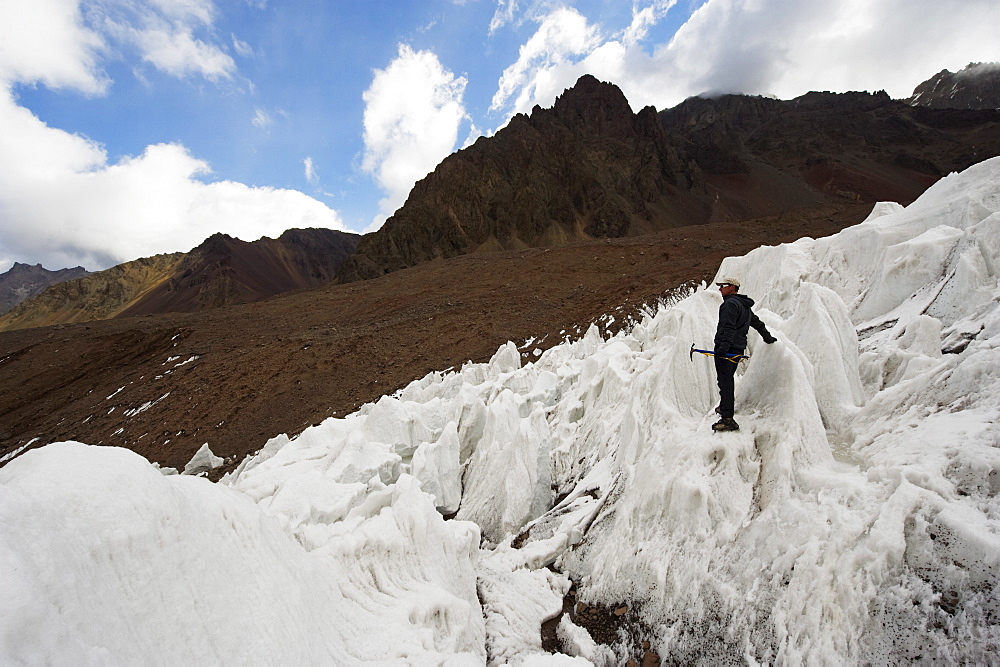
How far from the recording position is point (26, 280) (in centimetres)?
18988

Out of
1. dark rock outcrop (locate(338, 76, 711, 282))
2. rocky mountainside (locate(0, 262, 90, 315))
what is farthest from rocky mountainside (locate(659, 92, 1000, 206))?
rocky mountainside (locate(0, 262, 90, 315))

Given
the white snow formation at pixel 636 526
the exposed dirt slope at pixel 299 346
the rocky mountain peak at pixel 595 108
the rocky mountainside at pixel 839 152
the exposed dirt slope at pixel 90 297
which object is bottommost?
the white snow formation at pixel 636 526

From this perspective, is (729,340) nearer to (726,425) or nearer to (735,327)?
(735,327)

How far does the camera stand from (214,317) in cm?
3019

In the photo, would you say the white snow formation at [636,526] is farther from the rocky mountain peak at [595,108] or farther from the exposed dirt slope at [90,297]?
the exposed dirt slope at [90,297]

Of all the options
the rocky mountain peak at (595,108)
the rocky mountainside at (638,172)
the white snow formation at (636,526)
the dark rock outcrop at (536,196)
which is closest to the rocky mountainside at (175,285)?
the rocky mountainside at (638,172)

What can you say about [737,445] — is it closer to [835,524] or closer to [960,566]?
[835,524]

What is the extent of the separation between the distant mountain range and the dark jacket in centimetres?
5573

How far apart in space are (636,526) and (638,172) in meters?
80.5

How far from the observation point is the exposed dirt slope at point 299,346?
15.6m

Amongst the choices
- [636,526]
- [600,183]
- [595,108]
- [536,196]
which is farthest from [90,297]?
[636,526]

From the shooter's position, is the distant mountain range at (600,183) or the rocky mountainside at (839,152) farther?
the rocky mountainside at (839,152)

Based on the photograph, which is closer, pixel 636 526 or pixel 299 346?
pixel 636 526

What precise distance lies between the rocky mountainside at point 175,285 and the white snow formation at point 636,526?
88.4 meters
